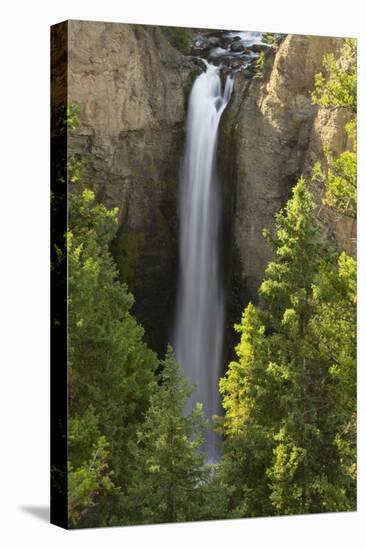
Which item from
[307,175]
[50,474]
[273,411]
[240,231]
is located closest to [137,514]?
[50,474]

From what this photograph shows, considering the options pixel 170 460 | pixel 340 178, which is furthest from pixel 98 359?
pixel 340 178

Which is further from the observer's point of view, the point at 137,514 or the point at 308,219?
the point at 308,219

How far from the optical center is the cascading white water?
17969 mm

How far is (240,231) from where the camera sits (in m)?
18.4

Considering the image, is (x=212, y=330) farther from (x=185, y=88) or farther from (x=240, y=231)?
(x=185, y=88)

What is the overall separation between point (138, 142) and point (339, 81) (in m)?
3.05

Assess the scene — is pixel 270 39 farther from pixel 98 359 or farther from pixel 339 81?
pixel 98 359

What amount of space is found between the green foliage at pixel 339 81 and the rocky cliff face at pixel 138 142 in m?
1.91

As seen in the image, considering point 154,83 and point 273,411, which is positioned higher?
point 154,83

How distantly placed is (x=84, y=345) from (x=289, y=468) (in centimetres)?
327

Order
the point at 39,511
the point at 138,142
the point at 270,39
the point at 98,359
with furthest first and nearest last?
the point at 270,39 < the point at 39,511 < the point at 138,142 < the point at 98,359

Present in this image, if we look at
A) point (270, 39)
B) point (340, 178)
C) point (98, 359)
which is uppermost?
point (270, 39)

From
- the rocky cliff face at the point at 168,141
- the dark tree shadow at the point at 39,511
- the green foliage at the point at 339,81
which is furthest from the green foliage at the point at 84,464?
the green foliage at the point at 339,81

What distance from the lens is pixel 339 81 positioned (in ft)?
62.2
